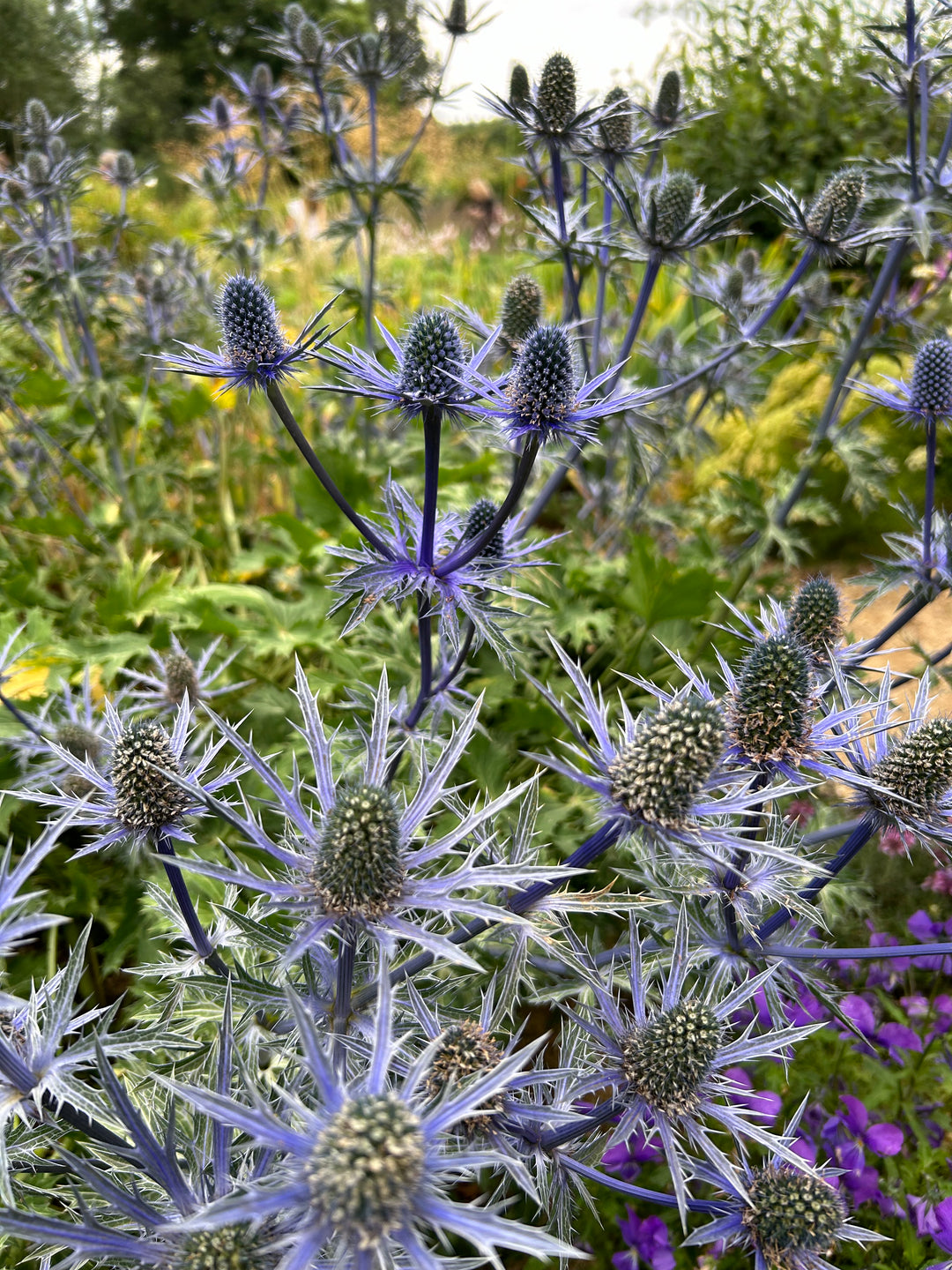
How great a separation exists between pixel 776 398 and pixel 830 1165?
13.0 ft

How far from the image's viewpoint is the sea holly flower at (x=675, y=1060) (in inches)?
39.5

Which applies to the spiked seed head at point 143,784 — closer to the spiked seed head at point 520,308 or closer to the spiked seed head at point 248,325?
the spiked seed head at point 248,325

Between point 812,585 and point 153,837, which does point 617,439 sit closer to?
point 812,585

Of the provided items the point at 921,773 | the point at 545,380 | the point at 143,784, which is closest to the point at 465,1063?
the point at 143,784

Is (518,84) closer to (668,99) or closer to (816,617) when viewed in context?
(668,99)

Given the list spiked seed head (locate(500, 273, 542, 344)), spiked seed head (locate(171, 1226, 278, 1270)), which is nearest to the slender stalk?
spiked seed head (locate(500, 273, 542, 344))

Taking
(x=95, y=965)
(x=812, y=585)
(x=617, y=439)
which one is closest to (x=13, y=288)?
(x=617, y=439)

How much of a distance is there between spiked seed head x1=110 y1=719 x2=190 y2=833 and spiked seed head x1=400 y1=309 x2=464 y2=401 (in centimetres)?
66

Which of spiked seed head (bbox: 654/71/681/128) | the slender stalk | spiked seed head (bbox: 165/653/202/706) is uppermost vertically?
spiked seed head (bbox: 654/71/681/128)

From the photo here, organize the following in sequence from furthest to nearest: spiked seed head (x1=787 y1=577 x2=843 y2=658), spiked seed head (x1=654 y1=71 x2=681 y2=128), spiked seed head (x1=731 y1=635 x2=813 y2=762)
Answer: spiked seed head (x1=654 y1=71 x2=681 y2=128) → spiked seed head (x1=787 y1=577 x2=843 y2=658) → spiked seed head (x1=731 y1=635 x2=813 y2=762)

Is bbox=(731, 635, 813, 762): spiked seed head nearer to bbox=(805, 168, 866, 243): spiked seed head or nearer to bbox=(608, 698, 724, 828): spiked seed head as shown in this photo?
bbox=(608, 698, 724, 828): spiked seed head

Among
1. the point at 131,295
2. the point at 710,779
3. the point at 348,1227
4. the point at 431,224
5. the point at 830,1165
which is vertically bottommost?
the point at 830,1165

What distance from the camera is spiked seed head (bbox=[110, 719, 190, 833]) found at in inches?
42.7

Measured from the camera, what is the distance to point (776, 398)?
4500 millimetres
